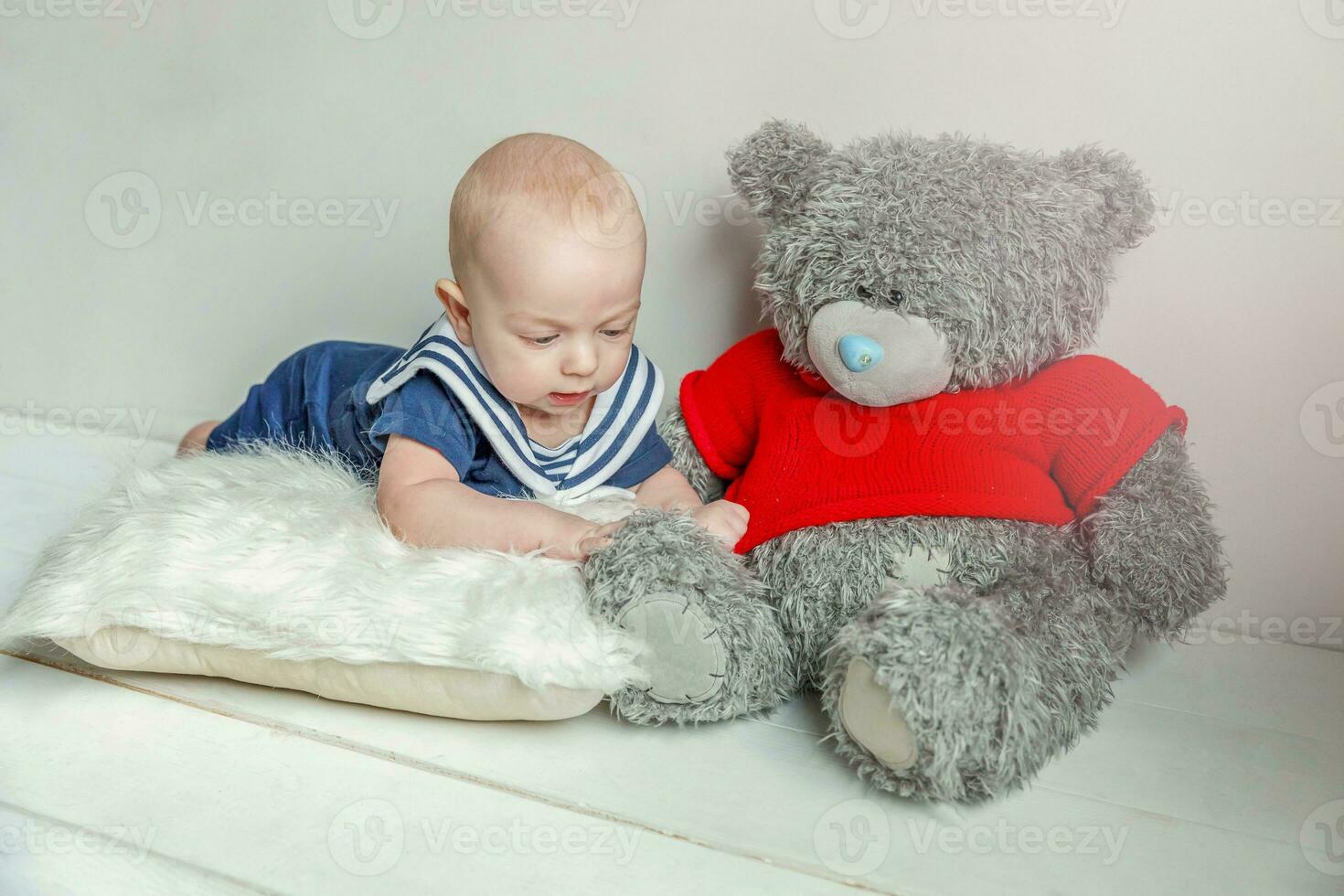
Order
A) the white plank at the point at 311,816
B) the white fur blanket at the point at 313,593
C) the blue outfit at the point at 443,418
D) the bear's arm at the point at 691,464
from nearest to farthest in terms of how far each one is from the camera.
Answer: the white plank at the point at 311,816 < the white fur blanket at the point at 313,593 < the blue outfit at the point at 443,418 < the bear's arm at the point at 691,464

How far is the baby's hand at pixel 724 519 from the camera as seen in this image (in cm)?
109

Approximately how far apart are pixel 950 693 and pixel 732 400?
1.57 ft

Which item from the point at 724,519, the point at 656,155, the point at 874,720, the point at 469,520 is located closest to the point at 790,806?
the point at 874,720

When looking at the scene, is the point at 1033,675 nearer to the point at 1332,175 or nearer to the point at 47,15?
the point at 1332,175

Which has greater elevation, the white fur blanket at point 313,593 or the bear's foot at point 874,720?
the white fur blanket at point 313,593

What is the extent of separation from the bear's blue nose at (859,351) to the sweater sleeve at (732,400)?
16 centimetres

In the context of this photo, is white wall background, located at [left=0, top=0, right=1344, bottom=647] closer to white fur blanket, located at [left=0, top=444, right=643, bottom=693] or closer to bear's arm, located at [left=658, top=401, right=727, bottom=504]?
bear's arm, located at [left=658, top=401, right=727, bottom=504]

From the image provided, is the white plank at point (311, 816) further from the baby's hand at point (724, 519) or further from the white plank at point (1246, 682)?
the white plank at point (1246, 682)

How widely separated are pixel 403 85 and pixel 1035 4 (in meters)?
0.81

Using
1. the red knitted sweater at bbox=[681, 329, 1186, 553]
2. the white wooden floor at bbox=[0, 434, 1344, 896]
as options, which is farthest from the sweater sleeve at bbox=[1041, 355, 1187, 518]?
the white wooden floor at bbox=[0, 434, 1344, 896]

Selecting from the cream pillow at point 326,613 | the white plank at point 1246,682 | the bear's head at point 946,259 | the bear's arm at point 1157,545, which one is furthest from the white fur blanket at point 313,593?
the white plank at point 1246,682

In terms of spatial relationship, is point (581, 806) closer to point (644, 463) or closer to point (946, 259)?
point (644, 463)

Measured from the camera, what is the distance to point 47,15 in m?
1.62

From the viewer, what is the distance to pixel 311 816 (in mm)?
852
